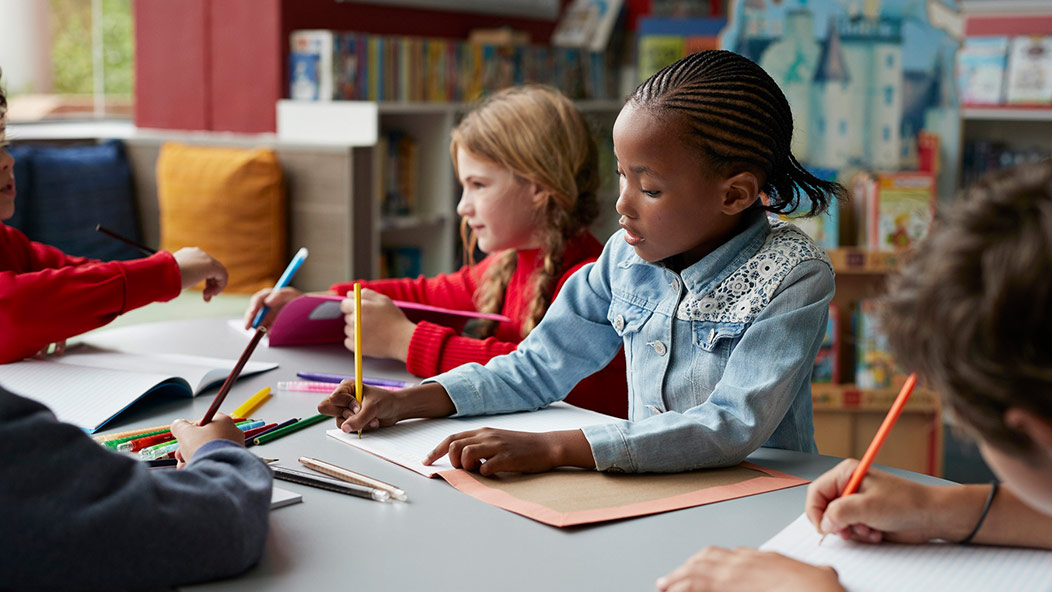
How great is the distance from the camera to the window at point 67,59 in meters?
4.72

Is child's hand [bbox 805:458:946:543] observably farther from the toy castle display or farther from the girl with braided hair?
the toy castle display

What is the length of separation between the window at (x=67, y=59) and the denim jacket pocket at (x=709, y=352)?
3.20 metres

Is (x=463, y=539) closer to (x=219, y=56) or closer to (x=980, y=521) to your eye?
(x=980, y=521)

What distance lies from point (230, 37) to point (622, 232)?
106 inches

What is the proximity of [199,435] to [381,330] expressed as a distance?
1.94 feet

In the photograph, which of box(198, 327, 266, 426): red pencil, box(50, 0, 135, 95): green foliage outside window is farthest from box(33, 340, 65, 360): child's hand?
box(50, 0, 135, 95): green foliage outside window

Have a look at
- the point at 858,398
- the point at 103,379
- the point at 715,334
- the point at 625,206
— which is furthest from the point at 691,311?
the point at 858,398

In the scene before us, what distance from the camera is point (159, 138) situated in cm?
340

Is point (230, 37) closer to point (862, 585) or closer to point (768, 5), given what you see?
point (768, 5)

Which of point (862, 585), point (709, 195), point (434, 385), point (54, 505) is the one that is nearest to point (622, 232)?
point (709, 195)

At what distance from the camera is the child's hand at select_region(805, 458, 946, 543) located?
2.79ft

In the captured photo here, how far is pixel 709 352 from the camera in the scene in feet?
3.85

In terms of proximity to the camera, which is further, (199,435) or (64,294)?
(64,294)

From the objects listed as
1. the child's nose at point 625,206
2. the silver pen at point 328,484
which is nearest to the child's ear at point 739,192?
the child's nose at point 625,206
